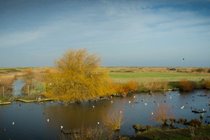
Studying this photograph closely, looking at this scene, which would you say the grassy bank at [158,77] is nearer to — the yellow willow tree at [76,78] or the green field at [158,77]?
the green field at [158,77]

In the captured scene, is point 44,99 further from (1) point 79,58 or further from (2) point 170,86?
(2) point 170,86

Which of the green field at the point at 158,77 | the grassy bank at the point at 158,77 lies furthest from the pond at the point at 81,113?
the green field at the point at 158,77

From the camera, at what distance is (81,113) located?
1948 inches

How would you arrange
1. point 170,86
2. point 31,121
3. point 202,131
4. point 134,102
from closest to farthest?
Answer: 1. point 202,131
2. point 31,121
3. point 134,102
4. point 170,86

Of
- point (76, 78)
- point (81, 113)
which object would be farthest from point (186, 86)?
point (81, 113)

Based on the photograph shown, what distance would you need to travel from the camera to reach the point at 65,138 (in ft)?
114

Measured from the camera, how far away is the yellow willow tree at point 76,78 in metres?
55.9

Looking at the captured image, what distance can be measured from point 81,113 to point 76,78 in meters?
8.15

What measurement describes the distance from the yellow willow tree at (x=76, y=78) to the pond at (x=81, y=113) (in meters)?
1.85

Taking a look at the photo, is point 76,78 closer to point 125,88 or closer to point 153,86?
point 125,88

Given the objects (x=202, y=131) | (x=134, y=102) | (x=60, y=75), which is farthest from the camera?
(x=134, y=102)

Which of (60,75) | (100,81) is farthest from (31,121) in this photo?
(100,81)

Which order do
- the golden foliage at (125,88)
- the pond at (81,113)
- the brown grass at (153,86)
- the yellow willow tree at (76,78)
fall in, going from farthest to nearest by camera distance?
1. the brown grass at (153,86)
2. the golden foliage at (125,88)
3. the yellow willow tree at (76,78)
4. the pond at (81,113)

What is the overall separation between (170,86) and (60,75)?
34482mm
